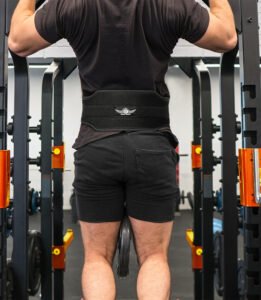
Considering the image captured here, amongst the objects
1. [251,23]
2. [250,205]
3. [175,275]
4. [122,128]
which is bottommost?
[175,275]

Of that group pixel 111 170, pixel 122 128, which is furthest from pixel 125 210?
pixel 122 128

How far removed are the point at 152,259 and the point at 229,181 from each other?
864mm

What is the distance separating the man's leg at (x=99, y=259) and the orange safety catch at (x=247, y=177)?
0.57 m

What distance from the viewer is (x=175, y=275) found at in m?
3.38

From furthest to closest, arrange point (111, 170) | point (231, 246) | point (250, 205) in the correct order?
point (231, 246)
point (250, 205)
point (111, 170)

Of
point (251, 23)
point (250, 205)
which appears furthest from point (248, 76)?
point (250, 205)

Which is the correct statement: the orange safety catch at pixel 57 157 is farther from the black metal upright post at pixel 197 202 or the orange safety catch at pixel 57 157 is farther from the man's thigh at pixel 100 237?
the man's thigh at pixel 100 237

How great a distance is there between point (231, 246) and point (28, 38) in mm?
1383

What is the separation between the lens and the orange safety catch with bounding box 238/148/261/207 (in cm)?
144

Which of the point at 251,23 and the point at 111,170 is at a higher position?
the point at 251,23

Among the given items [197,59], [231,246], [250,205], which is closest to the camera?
[250,205]

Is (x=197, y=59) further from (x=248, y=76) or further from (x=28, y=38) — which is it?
(x=28, y=38)

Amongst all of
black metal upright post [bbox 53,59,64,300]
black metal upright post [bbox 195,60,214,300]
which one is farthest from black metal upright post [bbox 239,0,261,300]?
black metal upright post [bbox 53,59,64,300]

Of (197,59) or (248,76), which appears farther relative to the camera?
(197,59)
